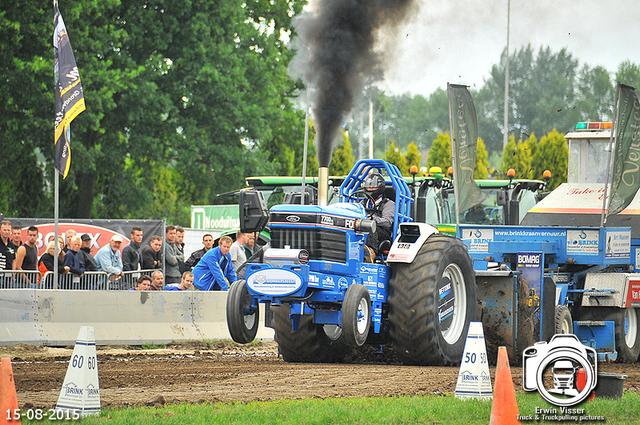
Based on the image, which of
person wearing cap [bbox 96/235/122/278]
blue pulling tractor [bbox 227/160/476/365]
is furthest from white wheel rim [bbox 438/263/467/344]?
person wearing cap [bbox 96/235/122/278]

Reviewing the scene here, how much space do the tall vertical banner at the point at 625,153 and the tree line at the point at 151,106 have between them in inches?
493

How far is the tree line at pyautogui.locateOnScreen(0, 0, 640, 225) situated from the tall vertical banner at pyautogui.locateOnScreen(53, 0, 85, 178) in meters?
10.3

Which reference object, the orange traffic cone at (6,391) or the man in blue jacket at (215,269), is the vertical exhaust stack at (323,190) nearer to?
the man in blue jacket at (215,269)

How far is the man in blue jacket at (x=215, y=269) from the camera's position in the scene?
44.6ft

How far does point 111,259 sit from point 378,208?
5.63 m

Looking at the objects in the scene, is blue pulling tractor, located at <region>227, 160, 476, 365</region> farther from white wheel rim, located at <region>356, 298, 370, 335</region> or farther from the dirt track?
the dirt track

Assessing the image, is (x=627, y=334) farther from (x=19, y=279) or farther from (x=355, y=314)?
(x=19, y=279)

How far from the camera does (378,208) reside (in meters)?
10.5

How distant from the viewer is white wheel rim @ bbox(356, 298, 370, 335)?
9.04 metres

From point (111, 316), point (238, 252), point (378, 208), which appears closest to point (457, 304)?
point (378, 208)

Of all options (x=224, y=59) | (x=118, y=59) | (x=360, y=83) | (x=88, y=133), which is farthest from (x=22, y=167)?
(x=360, y=83)

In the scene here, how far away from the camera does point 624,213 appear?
13273 mm

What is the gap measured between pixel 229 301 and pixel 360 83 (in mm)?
3950

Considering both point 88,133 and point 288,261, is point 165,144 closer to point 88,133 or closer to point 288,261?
point 88,133
